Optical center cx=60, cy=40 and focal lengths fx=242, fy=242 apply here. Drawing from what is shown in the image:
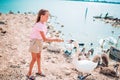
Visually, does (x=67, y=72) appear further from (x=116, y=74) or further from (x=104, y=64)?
(x=104, y=64)

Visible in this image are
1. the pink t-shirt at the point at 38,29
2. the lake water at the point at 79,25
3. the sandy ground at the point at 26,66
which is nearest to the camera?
the pink t-shirt at the point at 38,29

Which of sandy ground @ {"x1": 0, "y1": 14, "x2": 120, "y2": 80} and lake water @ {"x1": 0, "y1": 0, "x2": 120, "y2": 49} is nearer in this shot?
sandy ground @ {"x1": 0, "y1": 14, "x2": 120, "y2": 80}

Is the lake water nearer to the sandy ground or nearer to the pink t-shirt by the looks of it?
the sandy ground

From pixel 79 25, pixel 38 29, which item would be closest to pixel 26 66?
pixel 38 29

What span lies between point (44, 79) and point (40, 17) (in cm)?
234

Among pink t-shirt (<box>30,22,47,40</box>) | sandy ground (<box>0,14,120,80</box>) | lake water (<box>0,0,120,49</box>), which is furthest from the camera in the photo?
lake water (<box>0,0,120,49</box>)

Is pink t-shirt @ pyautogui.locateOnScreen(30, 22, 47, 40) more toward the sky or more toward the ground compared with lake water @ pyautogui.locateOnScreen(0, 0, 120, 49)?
more toward the sky

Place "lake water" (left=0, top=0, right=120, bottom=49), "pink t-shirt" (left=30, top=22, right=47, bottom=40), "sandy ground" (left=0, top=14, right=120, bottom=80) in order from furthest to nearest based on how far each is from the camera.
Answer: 1. "lake water" (left=0, top=0, right=120, bottom=49)
2. "sandy ground" (left=0, top=14, right=120, bottom=80)
3. "pink t-shirt" (left=30, top=22, right=47, bottom=40)

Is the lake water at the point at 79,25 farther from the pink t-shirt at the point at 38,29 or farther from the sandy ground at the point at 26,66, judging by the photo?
the pink t-shirt at the point at 38,29

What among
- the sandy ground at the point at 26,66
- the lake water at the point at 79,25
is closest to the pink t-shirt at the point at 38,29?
the sandy ground at the point at 26,66

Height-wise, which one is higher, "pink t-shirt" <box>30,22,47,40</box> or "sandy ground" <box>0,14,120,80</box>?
"pink t-shirt" <box>30,22,47,40</box>

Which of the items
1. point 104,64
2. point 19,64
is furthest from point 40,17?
point 104,64

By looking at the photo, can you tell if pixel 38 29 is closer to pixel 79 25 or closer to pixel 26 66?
pixel 26 66

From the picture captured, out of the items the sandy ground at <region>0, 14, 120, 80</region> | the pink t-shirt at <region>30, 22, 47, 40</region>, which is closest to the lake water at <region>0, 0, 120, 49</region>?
the sandy ground at <region>0, 14, 120, 80</region>
